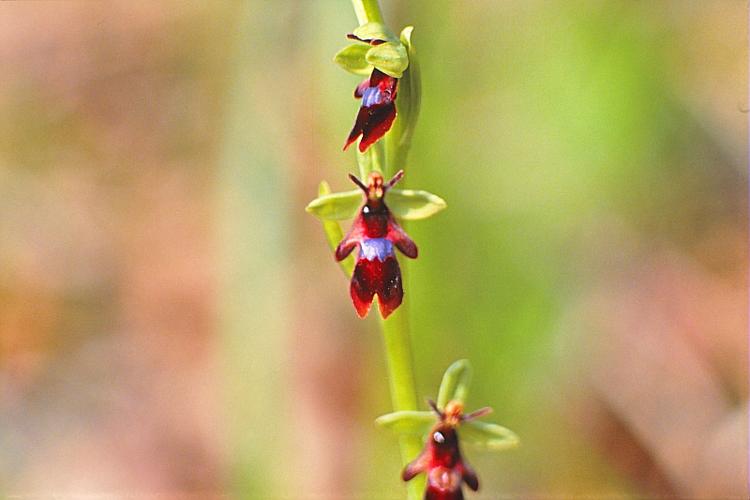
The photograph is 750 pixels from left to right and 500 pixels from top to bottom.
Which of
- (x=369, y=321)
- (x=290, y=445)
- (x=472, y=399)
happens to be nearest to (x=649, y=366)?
(x=472, y=399)

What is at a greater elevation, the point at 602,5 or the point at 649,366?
the point at 602,5

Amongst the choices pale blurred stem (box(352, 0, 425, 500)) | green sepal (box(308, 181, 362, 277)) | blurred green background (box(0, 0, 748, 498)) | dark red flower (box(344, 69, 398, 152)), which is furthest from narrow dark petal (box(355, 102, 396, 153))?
blurred green background (box(0, 0, 748, 498))

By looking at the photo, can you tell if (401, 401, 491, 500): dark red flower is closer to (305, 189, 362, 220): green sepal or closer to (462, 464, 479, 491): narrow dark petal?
(462, 464, 479, 491): narrow dark petal

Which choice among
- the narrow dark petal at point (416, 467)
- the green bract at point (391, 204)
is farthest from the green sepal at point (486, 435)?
the green bract at point (391, 204)

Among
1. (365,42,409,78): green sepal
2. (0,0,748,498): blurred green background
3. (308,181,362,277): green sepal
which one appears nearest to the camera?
(365,42,409,78): green sepal

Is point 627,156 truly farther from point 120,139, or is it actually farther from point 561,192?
point 120,139

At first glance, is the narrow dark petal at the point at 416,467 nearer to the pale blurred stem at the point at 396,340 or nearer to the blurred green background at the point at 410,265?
the pale blurred stem at the point at 396,340

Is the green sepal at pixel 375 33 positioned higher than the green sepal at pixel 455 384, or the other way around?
the green sepal at pixel 375 33
